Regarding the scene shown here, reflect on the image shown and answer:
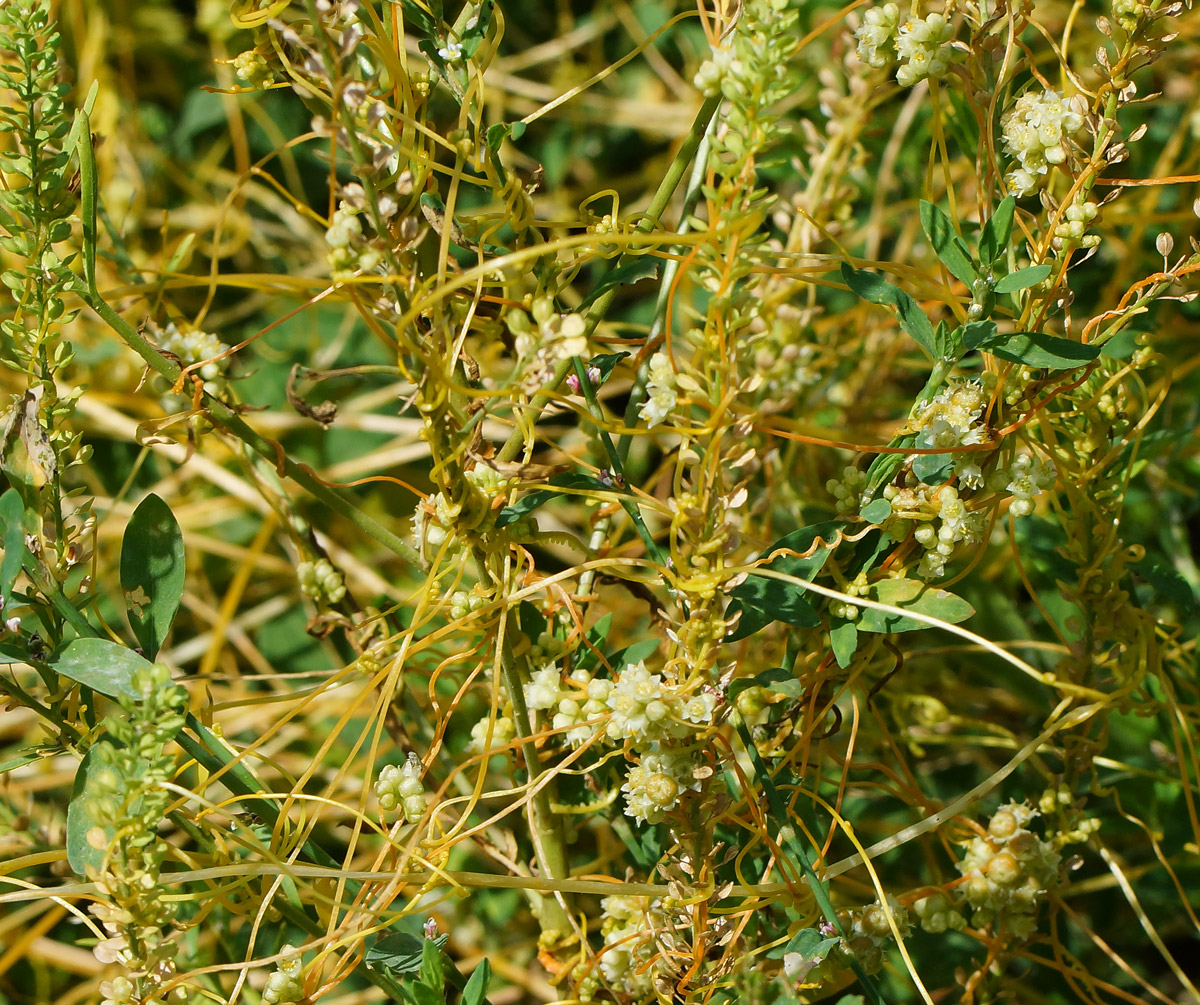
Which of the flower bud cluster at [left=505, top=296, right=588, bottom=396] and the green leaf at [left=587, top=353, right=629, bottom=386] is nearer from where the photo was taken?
the flower bud cluster at [left=505, top=296, right=588, bottom=396]

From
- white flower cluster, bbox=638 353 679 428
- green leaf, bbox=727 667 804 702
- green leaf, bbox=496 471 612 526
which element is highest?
white flower cluster, bbox=638 353 679 428

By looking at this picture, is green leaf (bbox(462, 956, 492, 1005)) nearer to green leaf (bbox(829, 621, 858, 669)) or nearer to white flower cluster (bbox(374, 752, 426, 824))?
white flower cluster (bbox(374, 752, 426, 824))

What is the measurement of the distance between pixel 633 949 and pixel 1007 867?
0.70 feet

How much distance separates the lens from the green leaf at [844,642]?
54 cm

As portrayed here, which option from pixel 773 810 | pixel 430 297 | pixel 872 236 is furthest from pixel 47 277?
pixel 872 236

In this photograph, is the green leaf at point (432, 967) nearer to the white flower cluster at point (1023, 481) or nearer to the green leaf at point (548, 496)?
the green leaf at point (548, 496)

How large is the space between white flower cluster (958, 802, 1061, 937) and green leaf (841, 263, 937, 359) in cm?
27

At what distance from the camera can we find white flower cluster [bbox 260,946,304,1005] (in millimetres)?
531

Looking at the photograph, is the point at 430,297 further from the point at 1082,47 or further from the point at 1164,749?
the point at 1082,47

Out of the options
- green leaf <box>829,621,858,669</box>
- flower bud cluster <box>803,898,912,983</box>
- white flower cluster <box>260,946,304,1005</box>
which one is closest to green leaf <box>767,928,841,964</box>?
flower bud cluster <box>803,898,912,983</box>

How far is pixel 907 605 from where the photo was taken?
554mm

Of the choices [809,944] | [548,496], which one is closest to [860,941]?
[809,944]

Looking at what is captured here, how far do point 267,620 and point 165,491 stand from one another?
7.6 inches

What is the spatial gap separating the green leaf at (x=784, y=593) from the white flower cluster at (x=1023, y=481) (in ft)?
0.29
